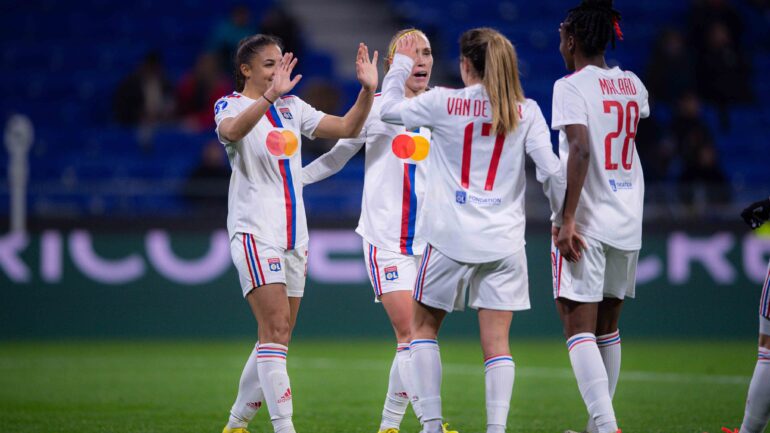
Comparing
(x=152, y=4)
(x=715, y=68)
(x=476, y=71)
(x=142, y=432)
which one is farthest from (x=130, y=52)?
(x=476, y=71)

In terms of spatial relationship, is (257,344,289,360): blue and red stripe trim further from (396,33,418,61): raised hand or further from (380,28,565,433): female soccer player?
(396,33,418,61): raised hand

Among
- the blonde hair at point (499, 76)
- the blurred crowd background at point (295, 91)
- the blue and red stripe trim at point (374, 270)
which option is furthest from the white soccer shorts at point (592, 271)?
the blurred crowd background at point (295, 91)

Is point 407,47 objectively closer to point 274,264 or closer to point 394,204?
point 394,204

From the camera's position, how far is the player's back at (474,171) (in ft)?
17.4

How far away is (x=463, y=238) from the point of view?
17.4ft

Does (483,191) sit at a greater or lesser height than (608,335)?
greater

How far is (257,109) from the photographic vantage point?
5602 millimetres

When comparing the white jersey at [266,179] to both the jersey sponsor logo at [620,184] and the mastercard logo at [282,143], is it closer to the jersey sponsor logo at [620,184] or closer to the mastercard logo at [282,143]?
the mastercard logo at [282,143]

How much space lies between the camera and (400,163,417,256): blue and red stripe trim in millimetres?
6488

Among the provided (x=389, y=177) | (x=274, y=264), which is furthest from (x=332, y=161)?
(x=274, y=264)

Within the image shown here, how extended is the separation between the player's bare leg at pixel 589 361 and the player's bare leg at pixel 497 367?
1.13 ft

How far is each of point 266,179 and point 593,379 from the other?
6.58ft

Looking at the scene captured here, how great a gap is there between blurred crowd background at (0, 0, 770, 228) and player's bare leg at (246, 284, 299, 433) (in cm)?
648

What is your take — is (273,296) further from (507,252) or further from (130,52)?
Result: (130,52)
